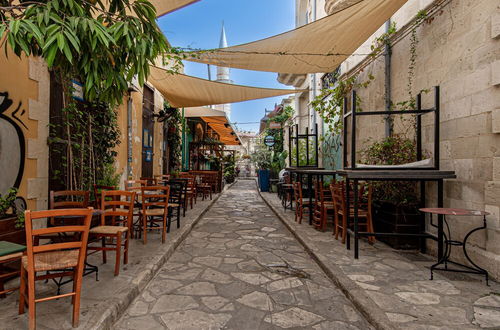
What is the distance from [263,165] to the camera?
48.8 feet

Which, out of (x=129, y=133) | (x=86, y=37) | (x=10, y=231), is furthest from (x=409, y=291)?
(x=129, y=133)

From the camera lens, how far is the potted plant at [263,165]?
1373 centimetres

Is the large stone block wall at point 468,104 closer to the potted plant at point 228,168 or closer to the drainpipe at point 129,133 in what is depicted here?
the drainpipe at point 129,133

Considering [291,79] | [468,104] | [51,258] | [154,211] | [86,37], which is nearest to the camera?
[86,37]

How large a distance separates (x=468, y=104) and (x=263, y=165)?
11475mm

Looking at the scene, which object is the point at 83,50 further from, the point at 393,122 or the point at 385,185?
the point at 393,122

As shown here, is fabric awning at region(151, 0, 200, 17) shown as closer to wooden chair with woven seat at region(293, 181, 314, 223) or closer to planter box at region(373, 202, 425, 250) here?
wooden chair with woven seat at region(293, 181, 314, 223)

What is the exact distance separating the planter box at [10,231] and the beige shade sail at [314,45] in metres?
4.16

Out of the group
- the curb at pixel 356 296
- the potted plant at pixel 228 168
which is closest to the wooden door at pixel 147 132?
the curb at pixel 356 296

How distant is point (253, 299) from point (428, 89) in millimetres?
3975

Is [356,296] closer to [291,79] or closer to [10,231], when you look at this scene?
[10,231]

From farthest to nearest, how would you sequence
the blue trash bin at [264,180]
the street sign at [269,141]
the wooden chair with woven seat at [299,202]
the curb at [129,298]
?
the street sign at [269,141], the blue trash bin at [264,180], the wooden chair with woven seat at [299,202], the curb at [129,298]

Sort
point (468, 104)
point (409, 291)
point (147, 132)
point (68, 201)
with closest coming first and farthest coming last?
point (409, 291) < point (468, 104) < point (68, 201) < point (147, 132)

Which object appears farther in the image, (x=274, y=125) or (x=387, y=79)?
(x=274, y=125)
